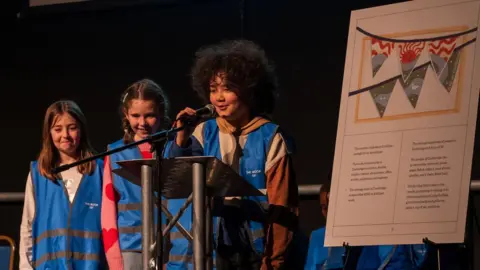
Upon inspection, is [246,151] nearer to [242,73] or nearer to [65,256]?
[242,73]

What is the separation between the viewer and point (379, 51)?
3.49 metres

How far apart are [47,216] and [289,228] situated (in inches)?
55.0

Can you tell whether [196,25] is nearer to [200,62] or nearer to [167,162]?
[200,62]

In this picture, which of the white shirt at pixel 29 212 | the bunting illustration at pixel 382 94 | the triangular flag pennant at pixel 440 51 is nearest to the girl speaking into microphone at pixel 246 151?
the bunting illustration at pixel 382 94

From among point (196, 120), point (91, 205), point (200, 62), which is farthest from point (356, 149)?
point (91, 205)

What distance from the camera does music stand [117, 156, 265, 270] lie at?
3145 millimetres

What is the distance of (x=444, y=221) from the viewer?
3.18 metres

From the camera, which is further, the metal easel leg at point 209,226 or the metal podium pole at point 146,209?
the metal easel leg at point 209,226

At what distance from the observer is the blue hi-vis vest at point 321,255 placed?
406 cm

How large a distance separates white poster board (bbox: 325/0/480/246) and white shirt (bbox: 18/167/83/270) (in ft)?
5.08

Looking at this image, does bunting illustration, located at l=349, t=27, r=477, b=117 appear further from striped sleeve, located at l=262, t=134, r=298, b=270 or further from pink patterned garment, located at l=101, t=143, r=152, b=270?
pink patterned garment, located at l=101, t=143, r=152, b=270

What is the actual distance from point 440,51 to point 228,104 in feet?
3.09

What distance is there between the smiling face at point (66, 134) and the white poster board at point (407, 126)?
1.56m

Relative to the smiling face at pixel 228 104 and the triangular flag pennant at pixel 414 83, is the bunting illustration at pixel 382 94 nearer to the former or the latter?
the triangular flag pennant at pixel 414 83
